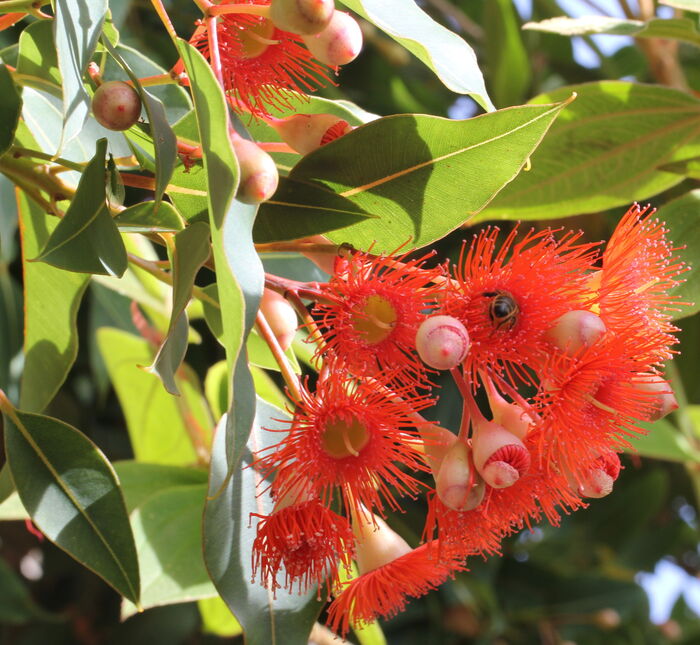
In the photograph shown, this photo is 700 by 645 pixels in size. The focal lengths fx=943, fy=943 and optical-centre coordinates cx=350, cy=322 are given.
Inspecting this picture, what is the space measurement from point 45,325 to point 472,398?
0.56 metres

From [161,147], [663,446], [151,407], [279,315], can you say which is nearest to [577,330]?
[279,315]

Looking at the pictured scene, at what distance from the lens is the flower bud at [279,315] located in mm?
895

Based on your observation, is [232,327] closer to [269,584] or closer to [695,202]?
[269,584]

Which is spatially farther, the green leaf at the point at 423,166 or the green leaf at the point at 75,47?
the green leaf at the point at 423,166

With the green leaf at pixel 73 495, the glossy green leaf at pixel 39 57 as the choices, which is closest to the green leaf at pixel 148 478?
the green leaf at pixel 73 495

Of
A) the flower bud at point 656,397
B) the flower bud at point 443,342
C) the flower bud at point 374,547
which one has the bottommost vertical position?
the flower bud at point 374,547

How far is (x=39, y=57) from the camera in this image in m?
0.95

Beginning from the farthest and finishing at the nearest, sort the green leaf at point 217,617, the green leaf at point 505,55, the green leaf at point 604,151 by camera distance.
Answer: the green leaf at point 505,55 → the green leaf at point 217,617 → the green leaf at point 604,151

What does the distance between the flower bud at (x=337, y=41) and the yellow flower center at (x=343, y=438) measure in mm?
337

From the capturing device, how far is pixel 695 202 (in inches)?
45.6

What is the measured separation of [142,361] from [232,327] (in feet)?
3.32

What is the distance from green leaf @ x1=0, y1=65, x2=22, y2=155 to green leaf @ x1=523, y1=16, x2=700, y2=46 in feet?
2.11

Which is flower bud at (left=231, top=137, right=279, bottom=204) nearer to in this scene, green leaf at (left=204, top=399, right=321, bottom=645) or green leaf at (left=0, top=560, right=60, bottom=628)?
green leaf at (left=204, top=399, right=321, bottom=645)

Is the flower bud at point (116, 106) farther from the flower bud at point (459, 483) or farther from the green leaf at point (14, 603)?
the green leaf at point (14, 603)
